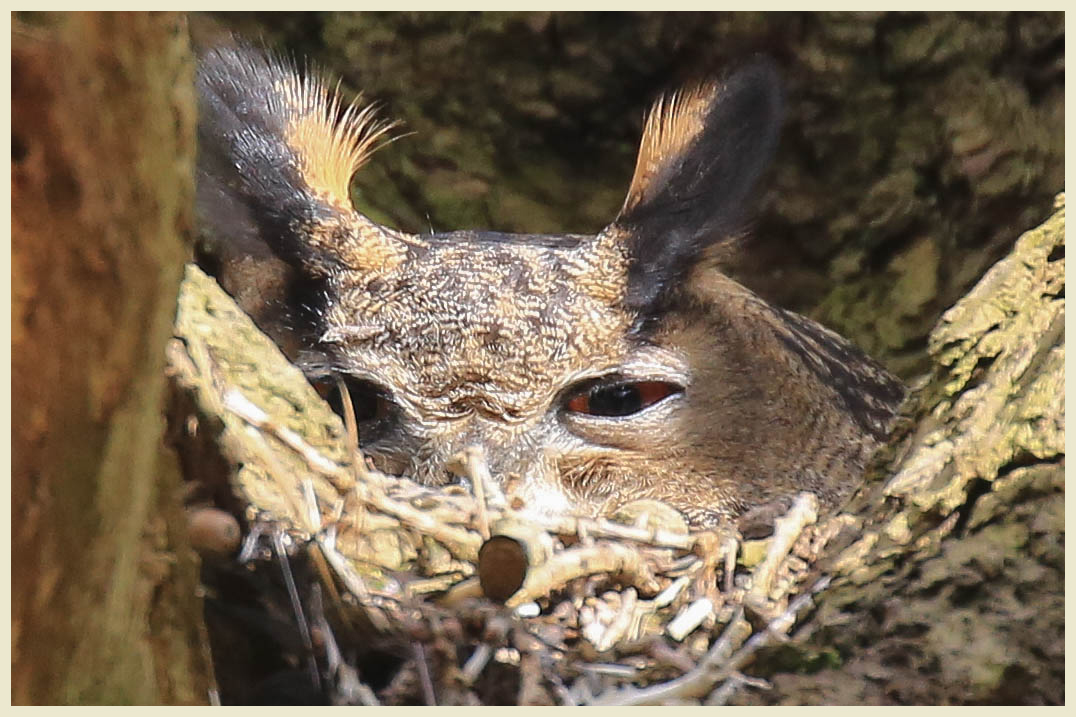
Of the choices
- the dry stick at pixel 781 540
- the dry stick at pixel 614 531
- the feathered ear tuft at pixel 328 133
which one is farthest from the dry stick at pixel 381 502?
the feathered ear tuft at pixel 328 133

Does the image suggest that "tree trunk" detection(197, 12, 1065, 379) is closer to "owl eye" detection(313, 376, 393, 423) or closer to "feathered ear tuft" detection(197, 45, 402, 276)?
"feathered ear tuft" detection(197, 45, 402, 276)

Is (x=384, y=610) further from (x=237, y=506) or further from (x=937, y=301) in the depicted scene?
(x=937, y=301)

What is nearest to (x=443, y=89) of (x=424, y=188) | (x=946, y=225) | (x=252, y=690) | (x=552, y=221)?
(x=424, y=188)

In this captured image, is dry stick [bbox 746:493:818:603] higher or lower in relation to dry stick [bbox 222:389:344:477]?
lower

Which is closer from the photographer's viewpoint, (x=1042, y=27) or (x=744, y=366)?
(x=1042, y=27)

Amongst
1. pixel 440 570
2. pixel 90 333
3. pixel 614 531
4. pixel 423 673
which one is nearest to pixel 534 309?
pixel 614 531

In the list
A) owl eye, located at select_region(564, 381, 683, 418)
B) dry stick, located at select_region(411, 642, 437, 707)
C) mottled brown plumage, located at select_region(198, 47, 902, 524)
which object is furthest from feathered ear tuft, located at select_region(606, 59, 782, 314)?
dry stick, located at select_region(411, 642, 437, 707)
